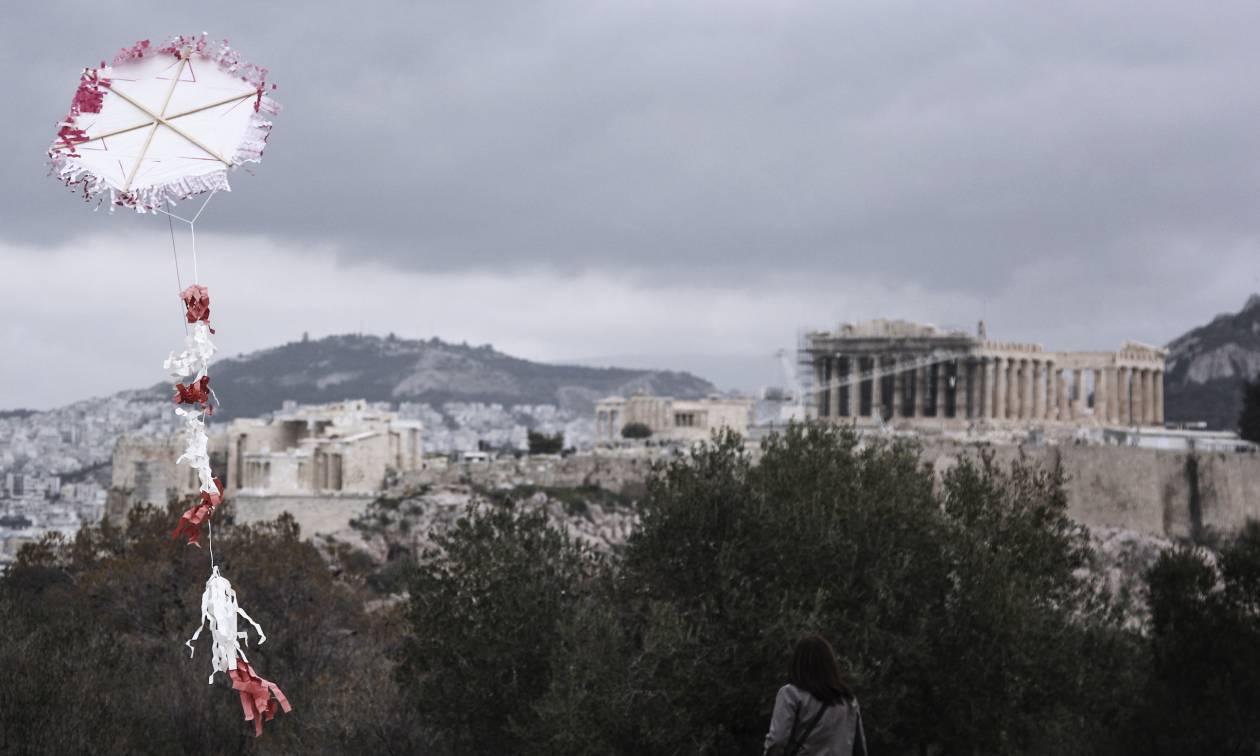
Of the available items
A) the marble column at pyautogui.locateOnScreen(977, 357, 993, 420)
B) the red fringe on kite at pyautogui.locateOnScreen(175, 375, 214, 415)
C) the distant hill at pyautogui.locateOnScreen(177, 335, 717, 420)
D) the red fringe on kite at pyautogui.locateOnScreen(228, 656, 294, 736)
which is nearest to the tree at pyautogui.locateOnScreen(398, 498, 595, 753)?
the red fringe on kite at pyautogui.locateOnScreen(228, 656, 294, 736)

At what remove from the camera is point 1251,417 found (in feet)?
180

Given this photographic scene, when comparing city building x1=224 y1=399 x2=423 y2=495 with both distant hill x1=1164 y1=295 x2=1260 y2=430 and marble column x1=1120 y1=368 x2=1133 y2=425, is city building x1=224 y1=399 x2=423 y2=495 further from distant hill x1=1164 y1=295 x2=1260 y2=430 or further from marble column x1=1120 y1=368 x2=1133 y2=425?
distant hill x1=1164 y1=295 x2=1260 y2=430

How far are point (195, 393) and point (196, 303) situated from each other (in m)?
0.43

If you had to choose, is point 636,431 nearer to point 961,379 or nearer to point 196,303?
point 961,379

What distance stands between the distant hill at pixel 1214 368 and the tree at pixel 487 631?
235 ft

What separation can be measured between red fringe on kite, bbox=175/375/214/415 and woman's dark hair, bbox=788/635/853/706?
3.06 m

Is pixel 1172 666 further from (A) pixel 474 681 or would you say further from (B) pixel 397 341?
(B) pixel 397 341

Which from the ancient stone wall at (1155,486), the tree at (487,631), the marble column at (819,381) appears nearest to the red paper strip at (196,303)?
the tree at (487,631)

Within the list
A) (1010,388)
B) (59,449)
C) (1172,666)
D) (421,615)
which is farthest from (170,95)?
(59,449)

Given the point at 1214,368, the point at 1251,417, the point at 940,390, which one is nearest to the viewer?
the point at 1251,417

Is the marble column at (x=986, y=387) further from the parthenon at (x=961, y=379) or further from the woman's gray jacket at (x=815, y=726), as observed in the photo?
the woman's gray jacket at (x=815, y=726)

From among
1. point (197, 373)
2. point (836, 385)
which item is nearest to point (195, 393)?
point (197, 373)

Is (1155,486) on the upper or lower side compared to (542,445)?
lower

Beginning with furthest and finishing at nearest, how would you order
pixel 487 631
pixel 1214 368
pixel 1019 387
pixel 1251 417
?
pixel 1214 368, pixel 1019 387, pixel 1251 417, pixel 487 631
